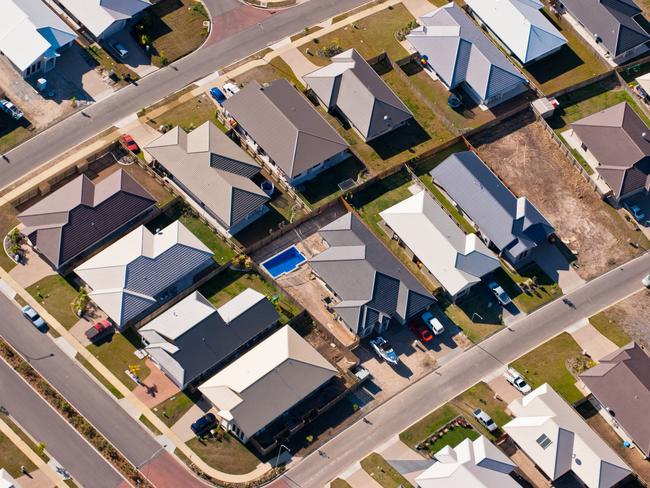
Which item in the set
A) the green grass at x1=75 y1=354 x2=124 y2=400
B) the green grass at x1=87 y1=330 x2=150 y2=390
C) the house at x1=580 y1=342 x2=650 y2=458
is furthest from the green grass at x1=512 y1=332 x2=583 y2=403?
the green grass at x1=75 y1=354 x2=124 y2=400

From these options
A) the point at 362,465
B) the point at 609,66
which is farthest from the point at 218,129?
the point at 609,66

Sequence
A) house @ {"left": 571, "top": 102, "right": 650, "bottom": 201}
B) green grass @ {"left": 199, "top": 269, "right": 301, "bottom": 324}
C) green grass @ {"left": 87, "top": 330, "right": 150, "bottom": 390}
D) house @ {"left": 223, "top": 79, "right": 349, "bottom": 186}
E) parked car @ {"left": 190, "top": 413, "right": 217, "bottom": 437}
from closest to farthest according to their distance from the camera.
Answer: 1. parked car @ {"left": 190, "top": 413, "right": 217, "bottom": 437}
2. green grass @ {"left": 87, "top": 330, "right": 150, "bottom": 390}
3. green grass @ {"left": 199, "top": 269, "right": 301, "bottom": 324}
4. house @ {"left": 223, "top": 79, "right": 349, "bottom": 186}
5. house @ {"left": 571, "top": 102, "right": 650, "bottom": 201}

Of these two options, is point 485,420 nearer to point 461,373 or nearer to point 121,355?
point 461,373

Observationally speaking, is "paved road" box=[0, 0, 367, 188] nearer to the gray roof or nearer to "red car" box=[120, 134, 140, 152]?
"red car" box=[120, 134, 140, 152]

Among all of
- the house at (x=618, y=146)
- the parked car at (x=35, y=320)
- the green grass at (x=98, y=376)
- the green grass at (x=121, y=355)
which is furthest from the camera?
the house at (x=618, y=146)

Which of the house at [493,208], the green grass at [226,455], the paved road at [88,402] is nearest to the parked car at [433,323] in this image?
the house at [493,208]

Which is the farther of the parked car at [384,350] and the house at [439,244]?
the house at [439,244]

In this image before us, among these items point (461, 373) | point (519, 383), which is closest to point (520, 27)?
point (461, 373)

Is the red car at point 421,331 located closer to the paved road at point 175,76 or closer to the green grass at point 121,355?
the green grass at point 121,355
